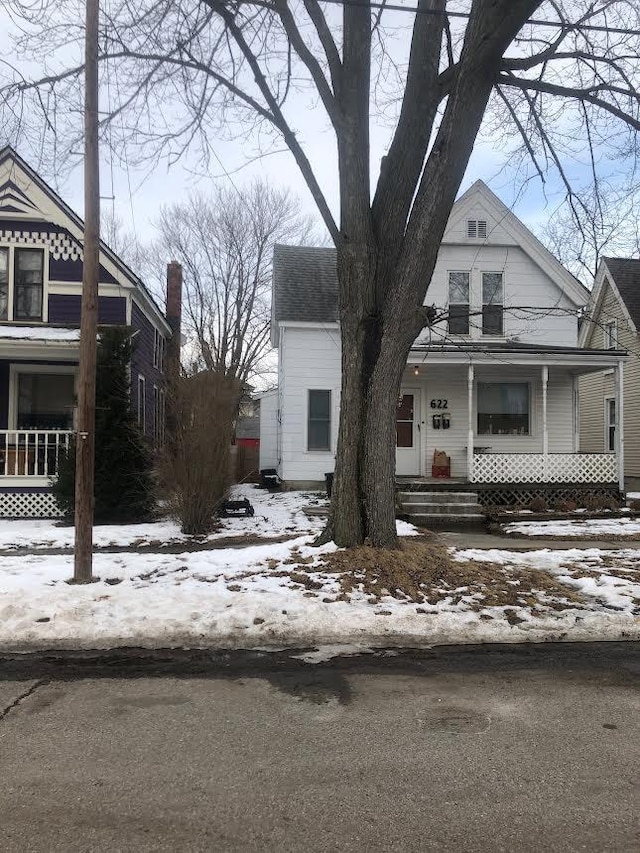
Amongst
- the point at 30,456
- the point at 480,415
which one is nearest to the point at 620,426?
the point at 480,415

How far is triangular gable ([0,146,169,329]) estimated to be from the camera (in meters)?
13.9

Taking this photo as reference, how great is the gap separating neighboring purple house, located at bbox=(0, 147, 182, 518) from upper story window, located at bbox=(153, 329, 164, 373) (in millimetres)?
4078

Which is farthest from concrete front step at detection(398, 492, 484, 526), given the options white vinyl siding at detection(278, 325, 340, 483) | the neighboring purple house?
the neighboring purple house

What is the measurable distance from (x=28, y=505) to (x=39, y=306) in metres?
4.55

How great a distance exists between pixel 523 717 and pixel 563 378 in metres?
14.3

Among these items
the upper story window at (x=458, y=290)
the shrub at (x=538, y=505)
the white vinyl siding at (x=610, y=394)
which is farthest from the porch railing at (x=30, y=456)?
the white vinyl siding at (x=610, y=394)

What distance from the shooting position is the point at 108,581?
6.85 metres

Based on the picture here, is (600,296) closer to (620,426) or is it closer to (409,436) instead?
(620,426)

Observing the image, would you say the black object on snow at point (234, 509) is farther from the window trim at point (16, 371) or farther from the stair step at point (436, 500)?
the window trim at point (16, 371)

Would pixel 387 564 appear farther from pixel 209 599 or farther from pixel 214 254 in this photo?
pixel 214 254

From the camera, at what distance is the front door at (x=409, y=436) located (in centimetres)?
1656

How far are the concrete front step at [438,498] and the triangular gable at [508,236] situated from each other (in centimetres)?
687

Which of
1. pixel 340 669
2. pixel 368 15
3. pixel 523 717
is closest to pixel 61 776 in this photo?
pixel 340 669

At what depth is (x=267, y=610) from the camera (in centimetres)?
581
